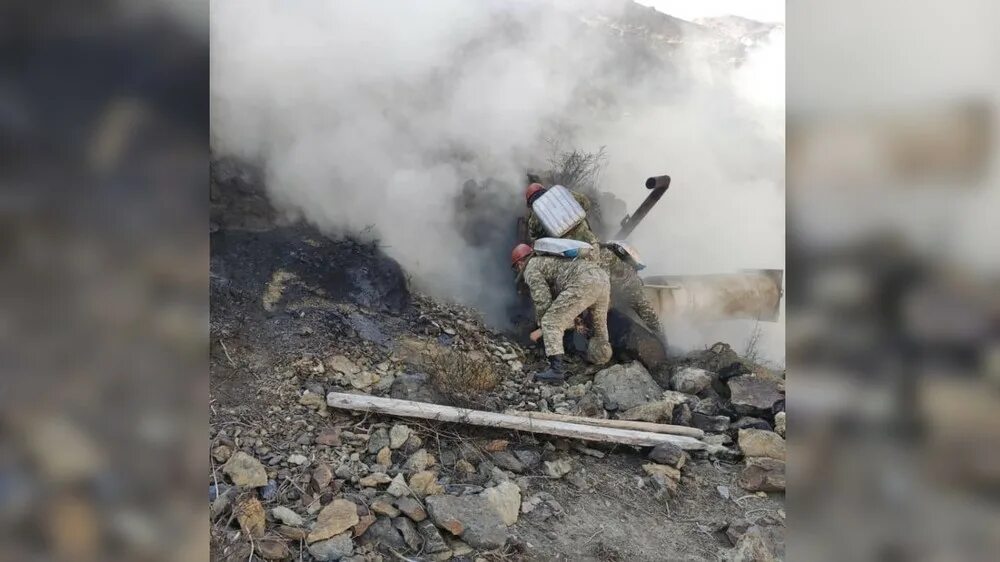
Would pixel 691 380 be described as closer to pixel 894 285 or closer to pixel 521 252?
pixel 521 252

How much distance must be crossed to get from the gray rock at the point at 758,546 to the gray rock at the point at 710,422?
1.62 feet

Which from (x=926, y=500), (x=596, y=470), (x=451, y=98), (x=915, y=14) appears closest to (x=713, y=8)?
(x=451, y=98)

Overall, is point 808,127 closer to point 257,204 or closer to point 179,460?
point 179,460

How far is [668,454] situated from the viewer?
2865mm

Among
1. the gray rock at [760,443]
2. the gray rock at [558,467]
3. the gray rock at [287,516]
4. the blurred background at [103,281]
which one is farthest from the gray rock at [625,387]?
the blurred background at [103,281]

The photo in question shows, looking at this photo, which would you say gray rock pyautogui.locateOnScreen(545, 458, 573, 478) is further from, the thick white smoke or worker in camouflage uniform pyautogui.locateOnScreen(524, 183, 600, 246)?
worker in camouflage uniform pyautogui.locateOnScreen(524, 183, 600, 246)

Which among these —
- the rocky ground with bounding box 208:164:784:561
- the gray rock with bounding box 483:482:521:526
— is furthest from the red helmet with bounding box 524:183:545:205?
the gray rock with bounding box 483:482:521:526

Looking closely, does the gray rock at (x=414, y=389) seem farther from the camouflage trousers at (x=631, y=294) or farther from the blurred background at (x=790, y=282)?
the blurred background at (x=790, y=282)

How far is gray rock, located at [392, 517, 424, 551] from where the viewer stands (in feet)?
8.20

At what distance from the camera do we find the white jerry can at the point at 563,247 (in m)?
3.05

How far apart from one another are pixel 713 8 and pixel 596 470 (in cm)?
255

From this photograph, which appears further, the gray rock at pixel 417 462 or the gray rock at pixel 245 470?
the gray rock at pixel 417 462

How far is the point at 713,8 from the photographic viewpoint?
9.90ft

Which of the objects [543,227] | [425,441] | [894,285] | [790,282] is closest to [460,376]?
[425,441]
